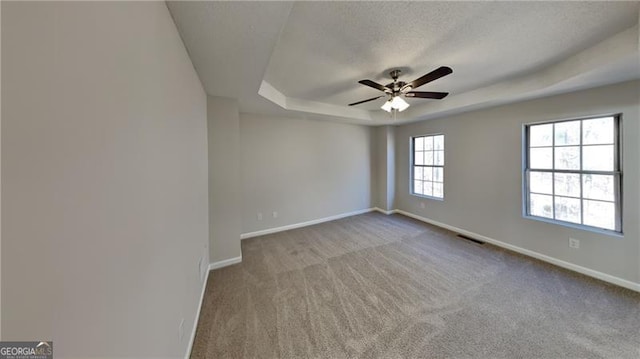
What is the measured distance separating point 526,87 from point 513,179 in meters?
1.34

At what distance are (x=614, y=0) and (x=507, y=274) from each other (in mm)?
2624

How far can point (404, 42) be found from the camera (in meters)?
1.87

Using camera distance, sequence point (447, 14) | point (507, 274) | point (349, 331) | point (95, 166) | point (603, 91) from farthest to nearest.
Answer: point (507, 274) < point (603, 91) < point (349, 331) < point (447, 14) < point (95, 166)

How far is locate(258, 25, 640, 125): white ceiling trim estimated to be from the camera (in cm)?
180

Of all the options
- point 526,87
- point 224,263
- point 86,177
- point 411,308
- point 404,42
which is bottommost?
point 411,308

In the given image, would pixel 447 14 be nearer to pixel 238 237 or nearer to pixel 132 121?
pixel 132 121

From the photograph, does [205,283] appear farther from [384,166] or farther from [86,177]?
[384,166]

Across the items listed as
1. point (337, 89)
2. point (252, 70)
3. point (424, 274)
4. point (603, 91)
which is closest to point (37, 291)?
point (252, 70)

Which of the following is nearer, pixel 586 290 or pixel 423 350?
pixel 423 350

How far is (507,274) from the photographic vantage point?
2539 millimetres

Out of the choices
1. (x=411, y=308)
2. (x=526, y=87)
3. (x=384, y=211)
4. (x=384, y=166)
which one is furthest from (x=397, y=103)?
(x=384, y=211)

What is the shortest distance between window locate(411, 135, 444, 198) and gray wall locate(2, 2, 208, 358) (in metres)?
4.69

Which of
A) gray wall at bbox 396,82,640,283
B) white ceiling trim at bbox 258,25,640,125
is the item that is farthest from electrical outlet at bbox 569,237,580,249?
white ceiling trim at bbox 258,25,640,125

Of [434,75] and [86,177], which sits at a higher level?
[434,75]
